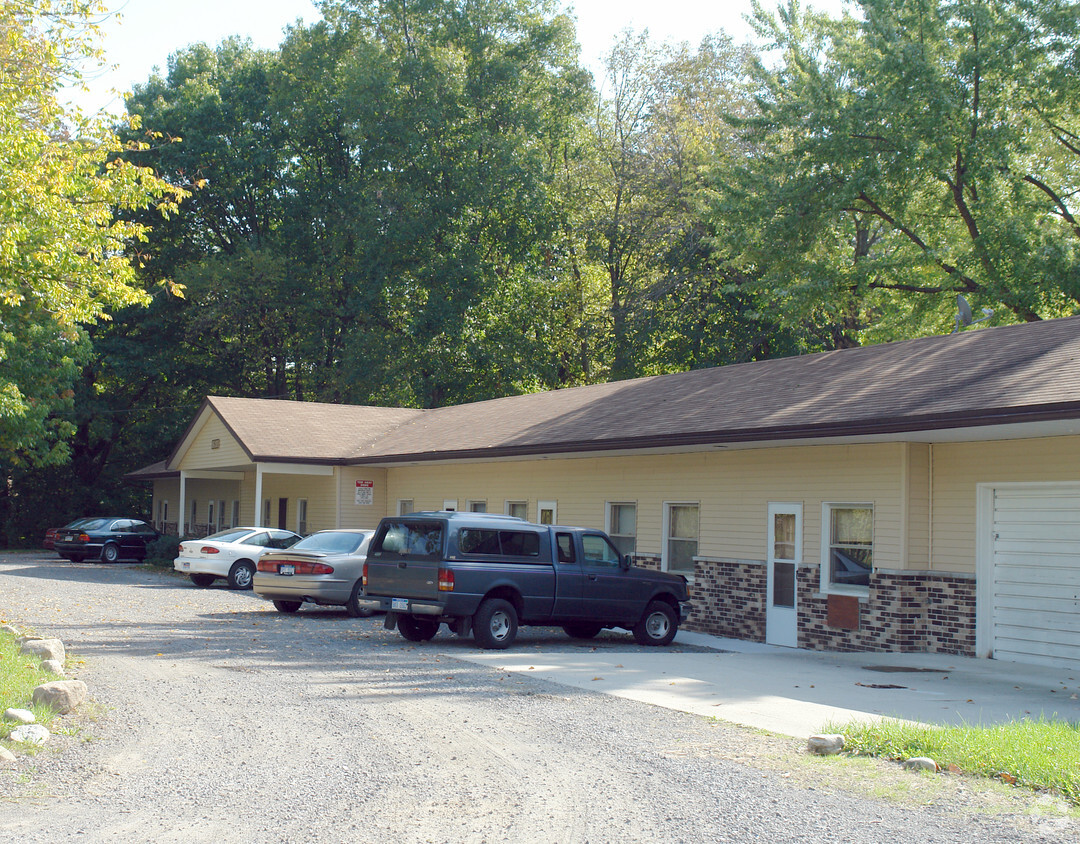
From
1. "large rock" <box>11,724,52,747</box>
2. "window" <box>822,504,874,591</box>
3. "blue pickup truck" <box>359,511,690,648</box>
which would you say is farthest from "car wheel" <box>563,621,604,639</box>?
"large rock" <box>11,724,52,747</box>

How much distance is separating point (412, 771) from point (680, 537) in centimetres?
1235

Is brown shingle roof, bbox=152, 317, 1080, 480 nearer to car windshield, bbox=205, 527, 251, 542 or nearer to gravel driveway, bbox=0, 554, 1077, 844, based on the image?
car windshield, bbox=205, 527, 251, 542

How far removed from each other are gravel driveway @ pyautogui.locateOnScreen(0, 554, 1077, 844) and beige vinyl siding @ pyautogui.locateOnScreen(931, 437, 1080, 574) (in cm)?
647

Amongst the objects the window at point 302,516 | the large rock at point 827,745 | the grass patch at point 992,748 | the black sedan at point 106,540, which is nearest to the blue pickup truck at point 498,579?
the grass patch at point 992,748

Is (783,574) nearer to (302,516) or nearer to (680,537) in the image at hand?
(680,537)

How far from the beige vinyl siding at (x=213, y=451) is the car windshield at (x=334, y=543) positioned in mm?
9923

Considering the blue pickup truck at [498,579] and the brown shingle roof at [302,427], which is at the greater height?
the brown shingle roof at [302,427]

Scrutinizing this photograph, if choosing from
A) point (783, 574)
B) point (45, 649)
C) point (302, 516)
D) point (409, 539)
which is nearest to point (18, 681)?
point (45, 649)

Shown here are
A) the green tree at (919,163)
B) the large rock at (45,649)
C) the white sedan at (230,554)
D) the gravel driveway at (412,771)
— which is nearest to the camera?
the gravel driveway at (412,771)

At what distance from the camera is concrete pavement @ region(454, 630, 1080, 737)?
9.80 m

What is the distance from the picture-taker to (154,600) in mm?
20344

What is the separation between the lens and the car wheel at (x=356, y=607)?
18.1 metres

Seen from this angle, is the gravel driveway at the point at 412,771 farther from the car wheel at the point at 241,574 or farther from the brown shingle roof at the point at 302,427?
the brown shingle roof at the point at 302,427

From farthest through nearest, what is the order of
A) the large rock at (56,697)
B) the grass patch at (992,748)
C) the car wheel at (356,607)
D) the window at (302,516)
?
1. the window at (302,516)
2. the car wheel at (356,607)
3. the large rock at (56,697)
4. the grass patch at (992,748)
